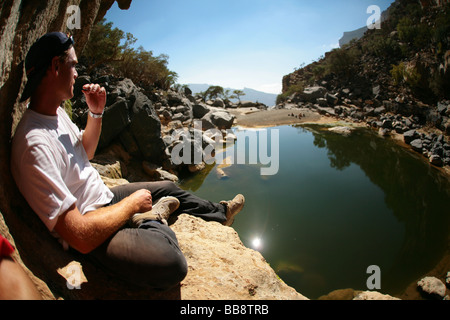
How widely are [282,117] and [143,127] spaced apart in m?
11.8

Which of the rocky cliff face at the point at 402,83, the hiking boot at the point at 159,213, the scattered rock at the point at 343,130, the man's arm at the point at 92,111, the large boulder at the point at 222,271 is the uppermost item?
the rocky cliff face at the point at 402,83

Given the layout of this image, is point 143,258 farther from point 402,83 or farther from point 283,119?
point 402,83

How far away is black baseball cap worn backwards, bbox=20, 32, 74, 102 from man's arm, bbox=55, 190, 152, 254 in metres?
0.73

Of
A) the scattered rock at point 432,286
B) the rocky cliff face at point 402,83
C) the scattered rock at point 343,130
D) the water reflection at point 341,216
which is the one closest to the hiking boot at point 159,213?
the water reflection at point 341,216

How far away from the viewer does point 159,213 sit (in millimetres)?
1754

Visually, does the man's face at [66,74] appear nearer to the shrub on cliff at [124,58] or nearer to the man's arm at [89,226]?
the man's arm at [89,226]

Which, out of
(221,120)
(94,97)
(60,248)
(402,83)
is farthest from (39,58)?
(402,83)

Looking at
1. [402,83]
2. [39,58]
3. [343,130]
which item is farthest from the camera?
[402,83]

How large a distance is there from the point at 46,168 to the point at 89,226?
365 millimetres

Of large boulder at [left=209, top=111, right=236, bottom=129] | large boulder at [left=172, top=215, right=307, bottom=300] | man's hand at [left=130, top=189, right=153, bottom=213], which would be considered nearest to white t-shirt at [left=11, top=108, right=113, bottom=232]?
man's hand at [left=130, top=189, right=153, bottom=213]

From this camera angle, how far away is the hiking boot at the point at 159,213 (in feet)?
4.87

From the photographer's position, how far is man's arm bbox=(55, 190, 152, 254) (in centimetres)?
111

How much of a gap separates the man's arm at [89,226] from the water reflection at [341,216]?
2.87 metres

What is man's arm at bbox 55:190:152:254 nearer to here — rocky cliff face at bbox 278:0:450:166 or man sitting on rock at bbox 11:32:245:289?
man sitting on rock at bbox 11:32:245:289
